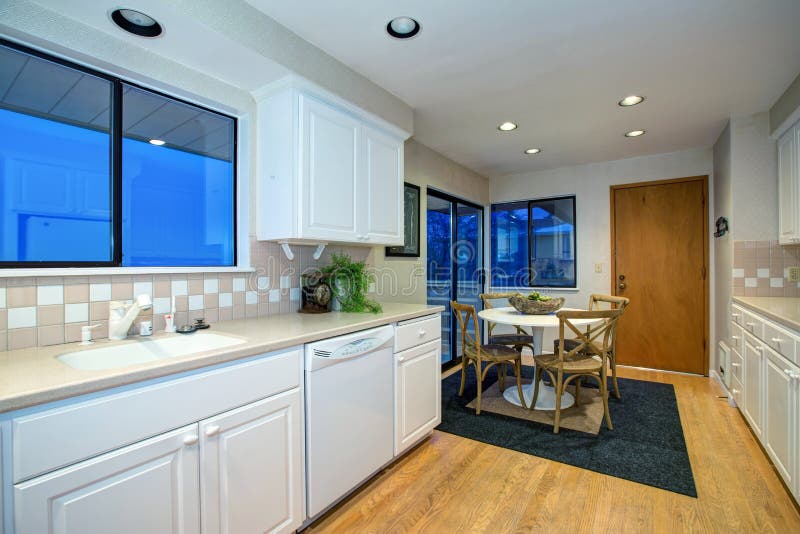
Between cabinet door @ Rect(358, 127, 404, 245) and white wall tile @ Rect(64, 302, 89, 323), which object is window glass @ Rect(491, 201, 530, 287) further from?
white wall tile @ Rect(64, 302, 89, 323)

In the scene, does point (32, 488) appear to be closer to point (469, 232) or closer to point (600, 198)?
point (469, 232)

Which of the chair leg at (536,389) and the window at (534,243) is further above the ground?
the window at (534,243)

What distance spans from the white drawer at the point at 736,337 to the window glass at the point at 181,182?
3532 mm

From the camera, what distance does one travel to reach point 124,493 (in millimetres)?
1087

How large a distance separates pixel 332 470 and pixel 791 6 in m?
2.98

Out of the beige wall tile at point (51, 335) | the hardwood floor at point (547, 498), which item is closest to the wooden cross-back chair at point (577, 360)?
the hardwood floor at point (547, 498)

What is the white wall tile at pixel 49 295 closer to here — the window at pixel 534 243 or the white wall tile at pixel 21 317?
the white wall tile at pixel 21 317

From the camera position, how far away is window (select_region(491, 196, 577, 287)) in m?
4.70

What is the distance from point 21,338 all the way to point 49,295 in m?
0.17

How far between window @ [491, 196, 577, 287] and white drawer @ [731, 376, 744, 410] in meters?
1.81

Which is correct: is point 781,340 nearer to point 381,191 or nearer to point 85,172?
point 381,191

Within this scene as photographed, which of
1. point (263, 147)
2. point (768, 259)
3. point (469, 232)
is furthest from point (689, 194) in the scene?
point (263, 147)

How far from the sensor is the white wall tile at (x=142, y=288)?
5.63 ft

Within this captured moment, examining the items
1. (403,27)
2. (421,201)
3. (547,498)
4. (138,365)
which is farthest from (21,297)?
(421,201)
